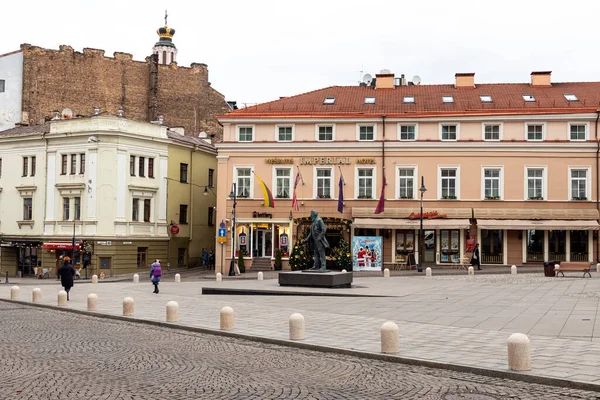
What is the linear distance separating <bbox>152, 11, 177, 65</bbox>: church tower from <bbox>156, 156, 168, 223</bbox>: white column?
4462 cm

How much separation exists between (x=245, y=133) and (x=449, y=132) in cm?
1313

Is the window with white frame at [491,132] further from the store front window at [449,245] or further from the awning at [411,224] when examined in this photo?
the store front window at [449,245]

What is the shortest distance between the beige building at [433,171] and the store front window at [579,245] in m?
0.06

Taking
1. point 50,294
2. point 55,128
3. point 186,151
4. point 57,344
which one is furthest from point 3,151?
point 57,344

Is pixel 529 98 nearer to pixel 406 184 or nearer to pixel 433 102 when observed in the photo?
pixel 433 102

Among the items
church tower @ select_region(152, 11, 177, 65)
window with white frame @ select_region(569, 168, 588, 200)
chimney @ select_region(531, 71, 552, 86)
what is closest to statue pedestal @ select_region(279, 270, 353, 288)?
window with white frame @ select_region(569, 168, 588, 200)

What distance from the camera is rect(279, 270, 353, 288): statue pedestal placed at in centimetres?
2880

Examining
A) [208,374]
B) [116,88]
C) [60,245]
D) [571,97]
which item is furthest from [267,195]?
[116,88]

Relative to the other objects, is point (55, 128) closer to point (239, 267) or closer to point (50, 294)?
point (239, 267)

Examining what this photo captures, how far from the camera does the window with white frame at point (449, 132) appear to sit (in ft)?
153

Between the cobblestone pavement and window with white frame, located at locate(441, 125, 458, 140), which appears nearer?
the cobblestone pavement

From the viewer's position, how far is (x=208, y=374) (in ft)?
41.2

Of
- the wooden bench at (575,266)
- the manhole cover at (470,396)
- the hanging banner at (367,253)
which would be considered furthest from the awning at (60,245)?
the manhole cover at (470,396)

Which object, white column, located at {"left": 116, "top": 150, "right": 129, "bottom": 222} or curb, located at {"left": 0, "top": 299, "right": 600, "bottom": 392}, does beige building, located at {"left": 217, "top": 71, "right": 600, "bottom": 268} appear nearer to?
white column, located at {"left": 116, "top": 150, "right": 129, "bottom": 222}
